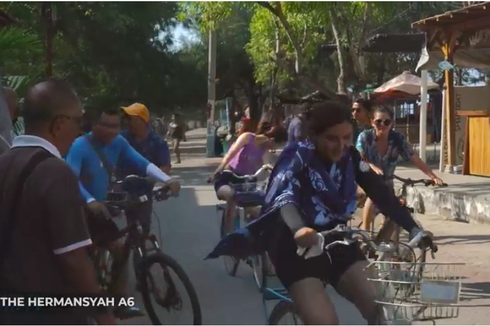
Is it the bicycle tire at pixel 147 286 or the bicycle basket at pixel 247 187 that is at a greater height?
the bicycle basket at pixel 247 187

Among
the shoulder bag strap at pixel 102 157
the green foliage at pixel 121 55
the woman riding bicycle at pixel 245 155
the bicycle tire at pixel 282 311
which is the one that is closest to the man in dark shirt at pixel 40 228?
the bicycle tire at pixel 282 311

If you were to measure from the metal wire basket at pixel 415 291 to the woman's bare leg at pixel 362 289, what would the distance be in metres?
0.11

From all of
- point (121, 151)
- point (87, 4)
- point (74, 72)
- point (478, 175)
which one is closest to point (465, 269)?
point (121, 151)

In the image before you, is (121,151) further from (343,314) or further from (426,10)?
(426,10)

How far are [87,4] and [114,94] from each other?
6.39m

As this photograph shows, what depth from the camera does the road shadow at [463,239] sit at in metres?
10.6

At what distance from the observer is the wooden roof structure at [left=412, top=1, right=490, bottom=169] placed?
16.4 metres

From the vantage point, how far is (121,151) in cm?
686

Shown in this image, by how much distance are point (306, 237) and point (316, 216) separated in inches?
15.1

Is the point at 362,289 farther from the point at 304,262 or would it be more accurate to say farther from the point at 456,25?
the point at 456,25

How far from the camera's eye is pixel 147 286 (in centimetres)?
629

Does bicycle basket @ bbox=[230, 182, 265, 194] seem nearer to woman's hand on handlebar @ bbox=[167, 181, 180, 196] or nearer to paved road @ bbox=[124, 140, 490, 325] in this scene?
paved road @ bbox=[124, 140, 490, 325]

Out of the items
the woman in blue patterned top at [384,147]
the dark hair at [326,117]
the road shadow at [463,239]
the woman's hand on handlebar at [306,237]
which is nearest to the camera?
the woman's hand on handlebar at [306,237]

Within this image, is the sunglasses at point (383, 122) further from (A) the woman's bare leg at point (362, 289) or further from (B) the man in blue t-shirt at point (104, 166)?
(A) the woman's bare leg at point (362, 289)
